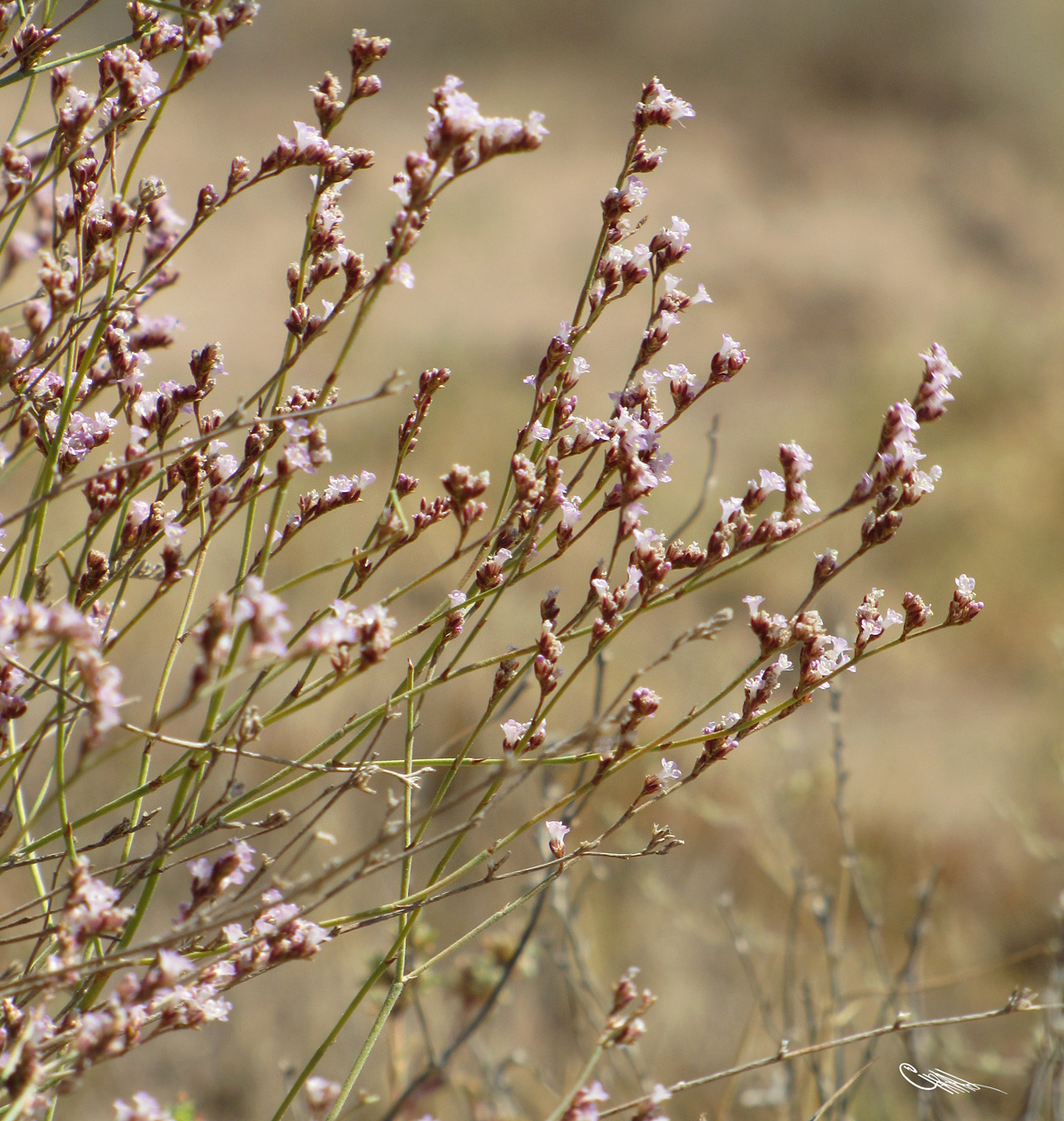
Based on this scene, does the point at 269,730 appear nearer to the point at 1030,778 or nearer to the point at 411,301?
the point at 1030,778

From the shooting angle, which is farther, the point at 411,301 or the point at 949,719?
the point at 411,301

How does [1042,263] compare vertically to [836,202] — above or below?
below

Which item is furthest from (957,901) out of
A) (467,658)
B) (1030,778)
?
(467,658)

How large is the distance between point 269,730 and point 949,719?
5.17 m

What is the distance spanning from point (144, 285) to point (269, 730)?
15.6 feet

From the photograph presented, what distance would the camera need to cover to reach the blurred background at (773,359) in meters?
4.00

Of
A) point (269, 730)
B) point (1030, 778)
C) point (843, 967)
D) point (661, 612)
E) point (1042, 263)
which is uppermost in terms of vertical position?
point (1042, 263)

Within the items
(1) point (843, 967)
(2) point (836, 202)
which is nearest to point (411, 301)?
(2) point (836, 202)

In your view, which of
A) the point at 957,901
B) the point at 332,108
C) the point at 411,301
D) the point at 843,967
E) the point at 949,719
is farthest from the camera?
the point at 411,301

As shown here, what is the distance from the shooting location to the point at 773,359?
14.3 metres

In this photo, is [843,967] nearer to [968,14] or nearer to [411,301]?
[411,301]

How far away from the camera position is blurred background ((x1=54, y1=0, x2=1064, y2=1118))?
400 cm

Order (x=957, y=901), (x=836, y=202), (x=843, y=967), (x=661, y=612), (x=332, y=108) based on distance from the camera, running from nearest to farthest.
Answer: (x=332, y=108)
(x=843, y=967)
(x=957, y=901)
(x=661, y=612)
(x=836, y=202)

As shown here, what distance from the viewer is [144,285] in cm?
138
